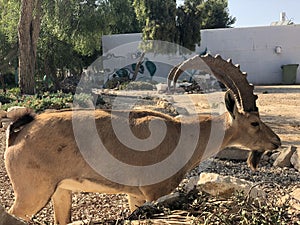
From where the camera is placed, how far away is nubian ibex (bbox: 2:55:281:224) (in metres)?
4.24

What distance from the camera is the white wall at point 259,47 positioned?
36031 millimetres

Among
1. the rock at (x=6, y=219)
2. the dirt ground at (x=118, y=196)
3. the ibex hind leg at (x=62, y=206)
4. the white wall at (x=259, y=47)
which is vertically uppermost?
the white wall at (x=259, y=47)

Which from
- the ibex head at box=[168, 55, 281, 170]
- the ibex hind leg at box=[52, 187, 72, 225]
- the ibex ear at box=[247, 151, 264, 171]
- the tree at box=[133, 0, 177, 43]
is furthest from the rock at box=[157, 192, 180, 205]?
the tree at box=[133, 0, 177, 43]

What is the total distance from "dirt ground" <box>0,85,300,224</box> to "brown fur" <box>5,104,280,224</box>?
9.8 inches

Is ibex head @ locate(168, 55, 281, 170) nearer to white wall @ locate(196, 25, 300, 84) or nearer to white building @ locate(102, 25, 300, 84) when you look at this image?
white building @ locate(102, 25, 300, 84)

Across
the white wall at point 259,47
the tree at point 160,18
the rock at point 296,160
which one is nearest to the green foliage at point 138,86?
the tree at point 160,18

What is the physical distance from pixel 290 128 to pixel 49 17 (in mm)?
14881

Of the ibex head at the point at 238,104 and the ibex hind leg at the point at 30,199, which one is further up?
the ibex head at the point at 238,104

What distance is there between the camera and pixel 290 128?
12945mm

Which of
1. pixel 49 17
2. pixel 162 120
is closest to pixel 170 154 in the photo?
pixel 162 120

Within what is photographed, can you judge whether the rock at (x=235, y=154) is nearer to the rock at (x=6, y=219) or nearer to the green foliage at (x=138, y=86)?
the rock at (x=6, y=219)

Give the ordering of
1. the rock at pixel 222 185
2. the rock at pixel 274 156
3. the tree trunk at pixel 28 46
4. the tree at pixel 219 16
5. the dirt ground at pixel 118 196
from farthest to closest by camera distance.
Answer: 1. the tree at pixel 219 16
2. the tree trunk at pixel 28 46
3. the rock at pixel 274 156
4. the dirt ground at pixel 118 196
5. the rock at pixel 222 185

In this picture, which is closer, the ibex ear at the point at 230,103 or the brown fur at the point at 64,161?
the brown fur at the point at 64,161

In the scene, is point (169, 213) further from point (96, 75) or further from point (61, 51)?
point (96, 75)
